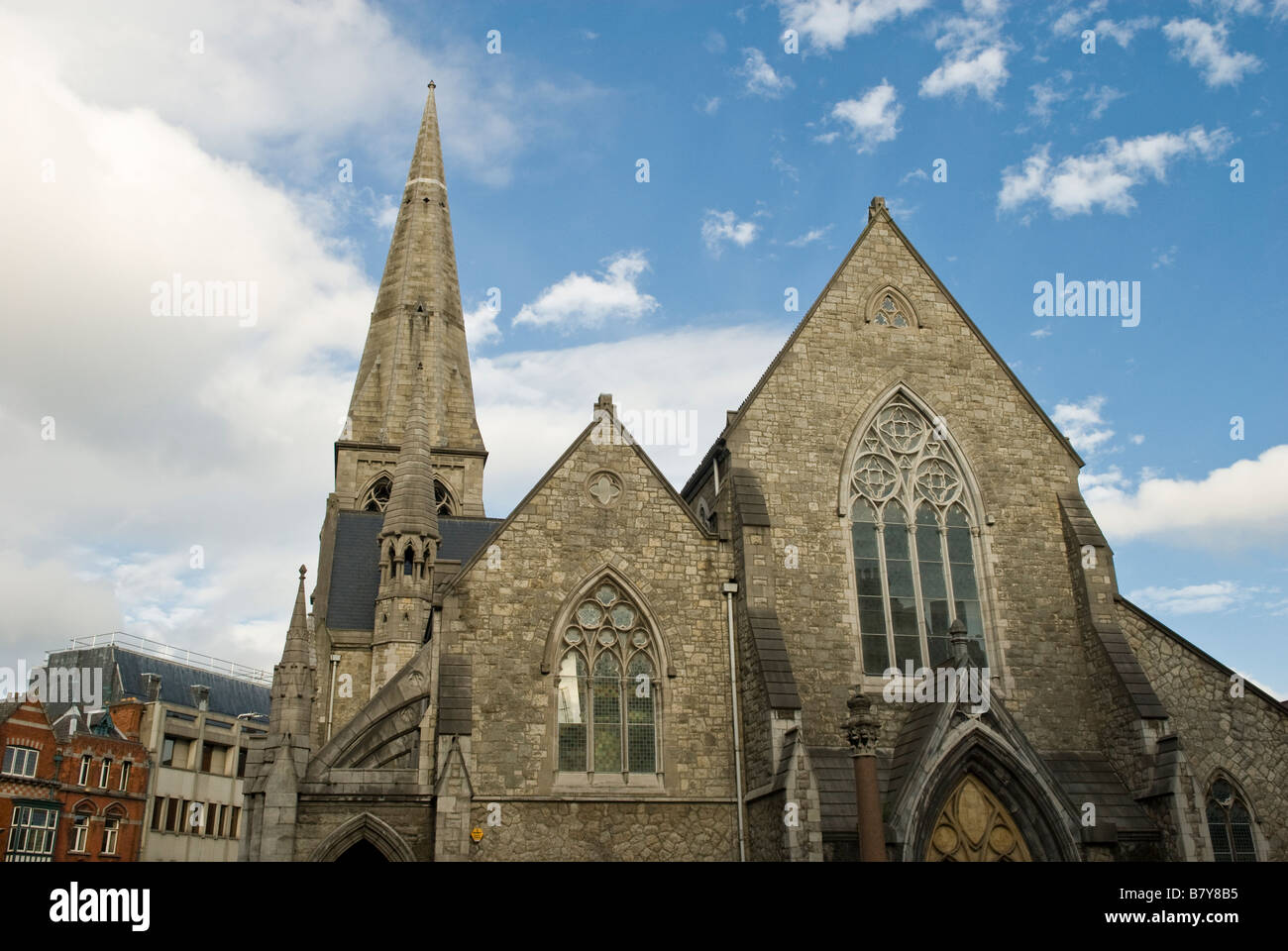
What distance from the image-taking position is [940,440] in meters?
20.4

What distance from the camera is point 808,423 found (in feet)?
65.0

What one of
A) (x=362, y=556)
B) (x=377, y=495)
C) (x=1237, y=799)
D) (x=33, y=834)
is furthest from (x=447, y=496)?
(x=1237, y=799)

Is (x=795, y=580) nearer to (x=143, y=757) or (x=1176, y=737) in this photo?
(x=1176, y=737)

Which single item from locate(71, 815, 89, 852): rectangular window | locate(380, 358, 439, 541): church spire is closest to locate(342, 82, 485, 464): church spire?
locate(380, 358, 439, 541): church spire

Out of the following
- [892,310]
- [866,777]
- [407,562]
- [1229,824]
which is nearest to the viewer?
[866,777]

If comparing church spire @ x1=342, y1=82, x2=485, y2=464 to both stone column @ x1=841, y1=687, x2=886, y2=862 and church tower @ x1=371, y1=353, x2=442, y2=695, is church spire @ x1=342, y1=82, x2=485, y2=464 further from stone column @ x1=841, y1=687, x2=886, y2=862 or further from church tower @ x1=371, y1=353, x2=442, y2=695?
stone column @ x1=841, y1=687, x2=886, y2=862

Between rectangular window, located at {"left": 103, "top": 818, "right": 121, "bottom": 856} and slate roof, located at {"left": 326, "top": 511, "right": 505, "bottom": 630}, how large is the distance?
29746mm

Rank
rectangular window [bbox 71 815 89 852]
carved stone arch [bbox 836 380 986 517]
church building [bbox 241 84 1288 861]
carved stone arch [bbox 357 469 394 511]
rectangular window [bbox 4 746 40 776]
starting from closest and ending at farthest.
A: church building [bbox 241 84 1288 861], carved stone arch [bbox 836 380 986 517], carved stone arch [bbox 357 469 394 511], rectangular window [bbox 4 746 40 776], rectangular window [bbox 71 815 89 852]

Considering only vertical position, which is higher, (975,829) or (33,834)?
(33,834)

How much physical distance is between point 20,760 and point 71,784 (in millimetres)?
3251

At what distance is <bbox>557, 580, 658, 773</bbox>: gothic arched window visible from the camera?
17156 millimetres

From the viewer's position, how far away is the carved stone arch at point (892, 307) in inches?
833

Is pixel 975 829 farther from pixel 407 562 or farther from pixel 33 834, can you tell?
pixel 33 834
